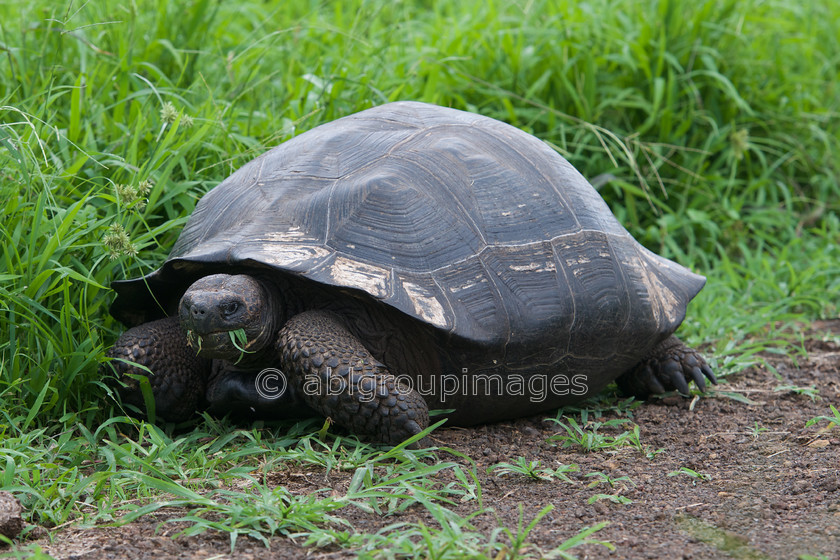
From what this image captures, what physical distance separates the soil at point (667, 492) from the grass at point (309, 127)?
0.25 ft

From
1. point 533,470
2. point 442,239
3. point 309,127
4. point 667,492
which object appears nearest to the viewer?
point 667,492

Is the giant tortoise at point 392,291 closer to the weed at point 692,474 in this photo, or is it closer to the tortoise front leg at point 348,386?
the tortoise front leg at point 348,386

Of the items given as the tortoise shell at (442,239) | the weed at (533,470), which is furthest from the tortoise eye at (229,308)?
the weed at (533,470)

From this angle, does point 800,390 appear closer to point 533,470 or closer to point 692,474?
point 692,474

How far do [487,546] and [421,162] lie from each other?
4.74 feet

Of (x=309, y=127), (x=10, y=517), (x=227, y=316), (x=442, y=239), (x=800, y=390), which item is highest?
(x=309, y=127)

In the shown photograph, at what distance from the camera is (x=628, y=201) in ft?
16.3

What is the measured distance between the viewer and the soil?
80.4 inches

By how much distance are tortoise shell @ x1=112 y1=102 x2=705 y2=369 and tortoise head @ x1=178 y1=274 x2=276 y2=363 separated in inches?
3.6

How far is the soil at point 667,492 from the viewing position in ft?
6.70

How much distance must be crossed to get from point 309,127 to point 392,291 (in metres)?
1.68

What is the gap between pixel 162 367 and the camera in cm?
290

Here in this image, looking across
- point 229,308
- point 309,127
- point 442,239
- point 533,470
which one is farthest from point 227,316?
point 309,127

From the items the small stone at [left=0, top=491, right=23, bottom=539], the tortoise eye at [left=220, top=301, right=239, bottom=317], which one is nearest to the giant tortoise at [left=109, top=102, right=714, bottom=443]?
the tortoise eye at [left=220, top=301, right=239, bottom=317]
